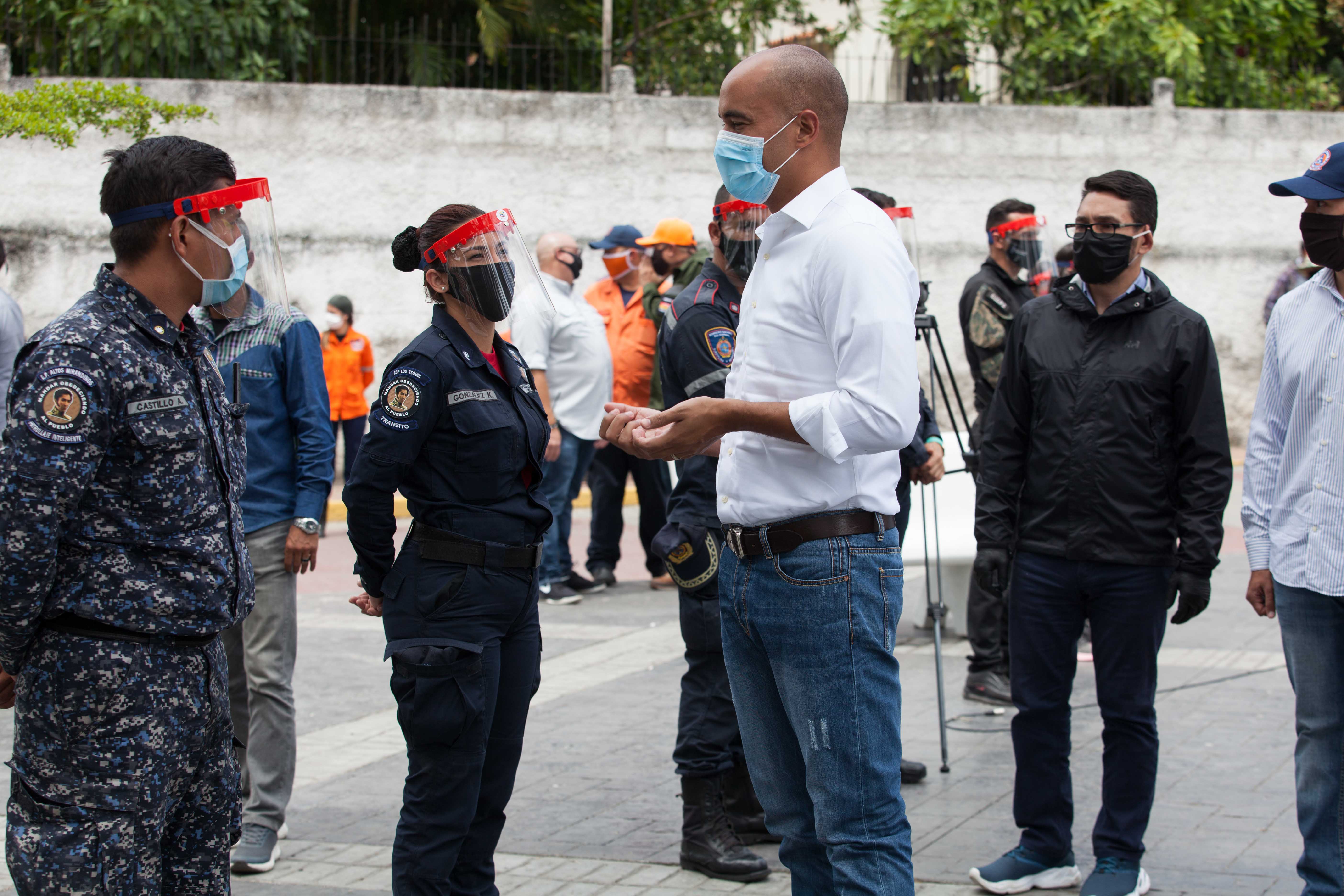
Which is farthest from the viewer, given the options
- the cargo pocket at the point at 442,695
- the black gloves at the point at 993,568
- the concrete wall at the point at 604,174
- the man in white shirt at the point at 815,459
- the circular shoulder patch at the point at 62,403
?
the concrete wall at the point at 604,174

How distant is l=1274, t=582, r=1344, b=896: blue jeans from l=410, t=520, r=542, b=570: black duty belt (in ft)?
7.10

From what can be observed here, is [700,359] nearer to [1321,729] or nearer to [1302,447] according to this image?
[1302,447]

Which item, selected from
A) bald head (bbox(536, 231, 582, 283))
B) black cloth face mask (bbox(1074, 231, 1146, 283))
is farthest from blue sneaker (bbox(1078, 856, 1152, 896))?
bald head (bbox(536, 231, 582, 283))

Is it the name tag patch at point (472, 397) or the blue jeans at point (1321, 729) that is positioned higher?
the name tag patch at point (472, 397)

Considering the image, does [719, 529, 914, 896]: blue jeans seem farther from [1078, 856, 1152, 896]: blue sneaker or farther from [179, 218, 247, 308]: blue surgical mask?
[1078, 856, 1152, 896]: blue sneaker

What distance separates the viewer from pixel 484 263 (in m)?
3.82

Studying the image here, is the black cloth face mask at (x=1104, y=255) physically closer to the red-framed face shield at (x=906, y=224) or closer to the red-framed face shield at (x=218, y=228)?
the red-framed face shield at (x=906, y=224)

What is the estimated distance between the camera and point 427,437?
3713 mm

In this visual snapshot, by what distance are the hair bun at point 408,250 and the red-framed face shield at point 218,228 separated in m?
0.62

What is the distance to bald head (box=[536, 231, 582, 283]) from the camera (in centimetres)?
918

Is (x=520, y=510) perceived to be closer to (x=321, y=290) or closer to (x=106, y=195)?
(x=106, y=195)

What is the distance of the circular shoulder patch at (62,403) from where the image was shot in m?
2.63

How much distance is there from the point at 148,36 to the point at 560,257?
272 inches

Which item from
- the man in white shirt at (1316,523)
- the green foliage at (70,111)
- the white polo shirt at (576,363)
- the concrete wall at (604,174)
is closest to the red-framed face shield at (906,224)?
the man in white shirt at (1316,523)
